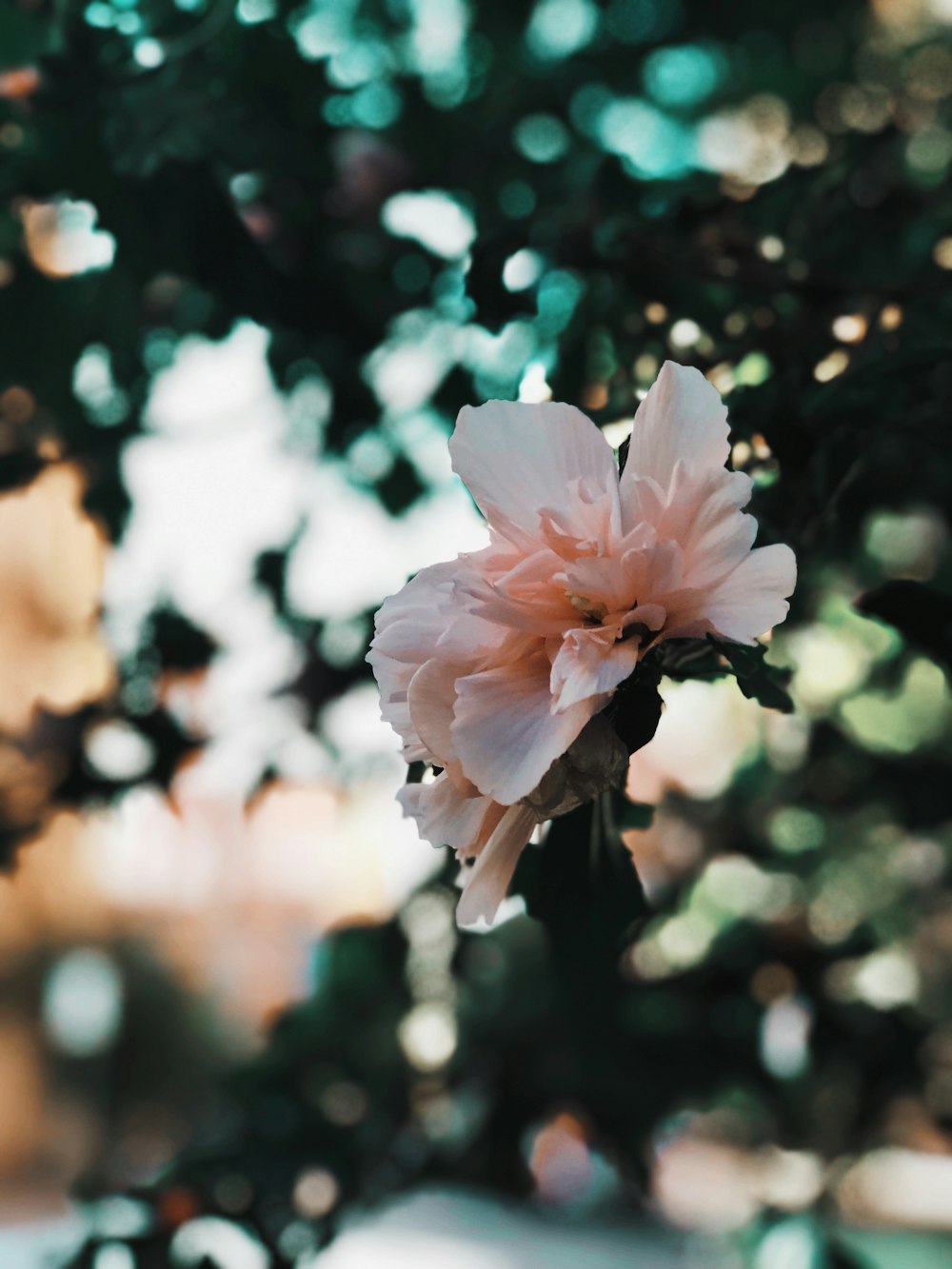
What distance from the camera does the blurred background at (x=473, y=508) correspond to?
2.45ft

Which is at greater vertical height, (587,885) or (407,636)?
(407,636)

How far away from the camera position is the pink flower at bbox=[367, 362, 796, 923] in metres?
0.32

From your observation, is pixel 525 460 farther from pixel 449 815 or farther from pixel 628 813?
pixel 628 813

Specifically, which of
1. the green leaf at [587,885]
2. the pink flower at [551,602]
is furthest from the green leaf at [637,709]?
the green leaf at [587,885]

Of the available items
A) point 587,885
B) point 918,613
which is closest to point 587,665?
point 587,885

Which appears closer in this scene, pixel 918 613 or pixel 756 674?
pixel 756 674

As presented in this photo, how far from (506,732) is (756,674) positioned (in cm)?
9

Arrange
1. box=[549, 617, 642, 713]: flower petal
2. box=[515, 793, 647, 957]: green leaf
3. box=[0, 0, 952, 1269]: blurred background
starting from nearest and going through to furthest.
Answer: box=[549, 617, 642, 713]: flower petal
box=[515, 793, 647, 957]: green leaf
box=[0, 0, 952, 1269]: blurred background

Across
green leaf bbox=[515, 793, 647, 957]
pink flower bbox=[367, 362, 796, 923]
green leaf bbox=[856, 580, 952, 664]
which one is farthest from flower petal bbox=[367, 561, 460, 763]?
green leaf bbox=[856, 580, 952, 664]

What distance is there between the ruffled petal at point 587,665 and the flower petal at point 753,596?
3 centimetres

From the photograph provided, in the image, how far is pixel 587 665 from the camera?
31 cm

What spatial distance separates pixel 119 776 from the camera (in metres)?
1.19

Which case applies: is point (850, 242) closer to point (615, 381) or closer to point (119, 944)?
point (615, 381)

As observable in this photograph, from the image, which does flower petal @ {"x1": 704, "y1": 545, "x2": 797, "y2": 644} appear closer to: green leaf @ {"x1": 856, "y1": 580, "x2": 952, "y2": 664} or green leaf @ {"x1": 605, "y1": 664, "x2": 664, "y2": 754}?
green leaf @ {"x1": 605, "y1": 664, "x2": 664, "y2": 754}
